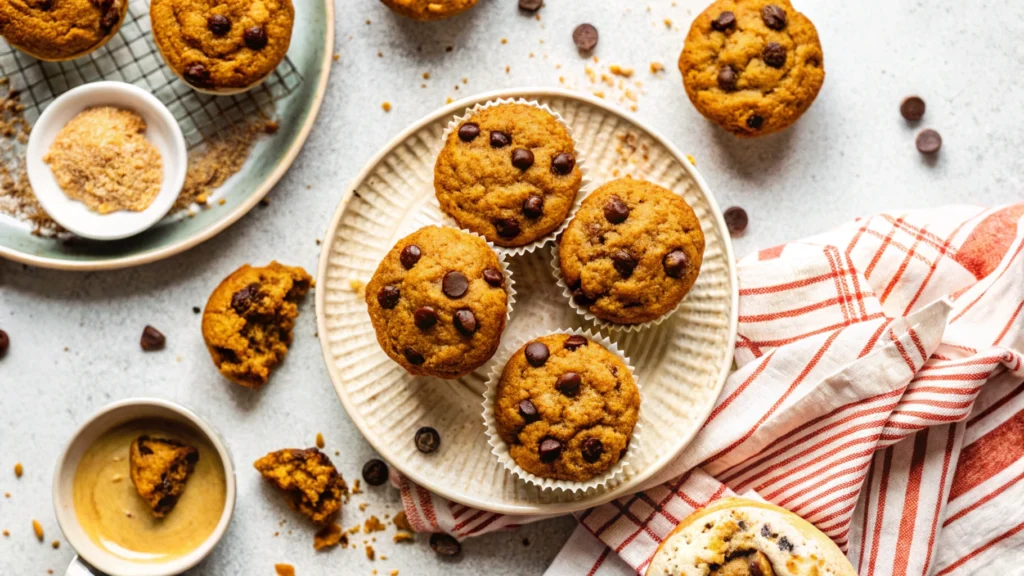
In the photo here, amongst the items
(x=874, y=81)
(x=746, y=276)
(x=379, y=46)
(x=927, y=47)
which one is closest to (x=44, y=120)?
(x=379, y=46)

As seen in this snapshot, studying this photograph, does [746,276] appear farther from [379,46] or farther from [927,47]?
[379,46]

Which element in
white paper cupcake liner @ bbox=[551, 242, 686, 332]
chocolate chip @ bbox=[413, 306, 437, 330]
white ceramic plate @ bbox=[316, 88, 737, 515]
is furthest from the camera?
white ceramic plate @ bbox=[316, 88, 737, 515]

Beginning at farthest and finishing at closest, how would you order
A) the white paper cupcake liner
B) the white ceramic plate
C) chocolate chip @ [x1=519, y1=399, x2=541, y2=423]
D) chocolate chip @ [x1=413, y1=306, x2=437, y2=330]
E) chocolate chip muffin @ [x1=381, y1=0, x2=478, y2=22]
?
1. chocolate chip muffin @ [x1=381, y1=0, x2=478, y2=22]
2. the white ceramic plate
3. the white paper cupcake liner
4. chocolate chip @ [x1=519, y1=399, x2=541, y2=423]
5. chocolate chip @ [x1=413, y1=306, x2=437, y2=330]

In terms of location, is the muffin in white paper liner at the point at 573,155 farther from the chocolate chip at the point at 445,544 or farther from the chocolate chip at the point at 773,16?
the chocolate chip at the point at 445,544

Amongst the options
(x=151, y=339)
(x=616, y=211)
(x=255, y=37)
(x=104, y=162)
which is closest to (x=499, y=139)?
(x=616, y=211)

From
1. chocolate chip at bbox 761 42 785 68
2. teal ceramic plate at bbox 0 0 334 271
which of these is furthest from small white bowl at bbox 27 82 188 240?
chocolate chip at bbox 761 42 785 68

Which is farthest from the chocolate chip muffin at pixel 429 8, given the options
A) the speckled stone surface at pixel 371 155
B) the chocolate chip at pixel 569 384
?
the chocolate chip at pixel 569 384

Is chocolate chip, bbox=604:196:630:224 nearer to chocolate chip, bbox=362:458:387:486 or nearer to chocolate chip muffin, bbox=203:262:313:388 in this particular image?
chocolate chip muffin, bbox=203:262:313:388

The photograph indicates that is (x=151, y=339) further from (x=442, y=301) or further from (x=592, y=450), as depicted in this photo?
(x=592, y=450)
